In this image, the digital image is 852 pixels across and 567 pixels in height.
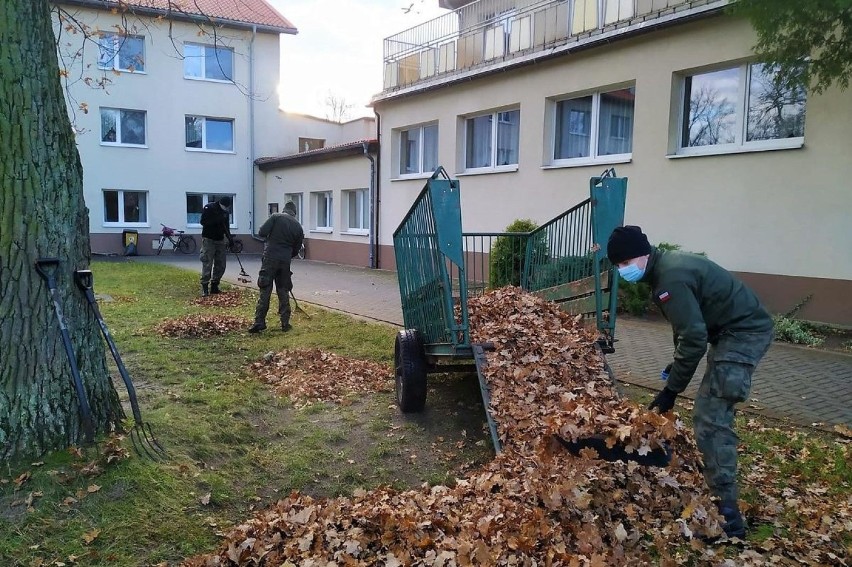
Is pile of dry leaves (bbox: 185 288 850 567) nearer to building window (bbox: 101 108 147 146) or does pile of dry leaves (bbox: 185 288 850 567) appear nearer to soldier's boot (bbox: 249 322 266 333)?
soldier's boot (bbox: 249 322 266 333)

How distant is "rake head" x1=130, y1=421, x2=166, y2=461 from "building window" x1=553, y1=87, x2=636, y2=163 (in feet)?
32.6

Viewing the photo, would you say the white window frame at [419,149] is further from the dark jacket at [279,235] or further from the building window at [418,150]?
the dark jacket at [279,235]

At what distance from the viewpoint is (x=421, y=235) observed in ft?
18.3

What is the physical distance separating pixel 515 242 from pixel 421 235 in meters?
2.53

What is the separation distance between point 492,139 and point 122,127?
16.7 meters

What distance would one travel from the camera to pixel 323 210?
2383 cm

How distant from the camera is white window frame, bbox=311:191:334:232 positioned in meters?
23.1

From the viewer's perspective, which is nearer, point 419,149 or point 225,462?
point 225,462

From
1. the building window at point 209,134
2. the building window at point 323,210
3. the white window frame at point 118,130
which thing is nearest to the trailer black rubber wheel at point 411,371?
the building window at point 323,210

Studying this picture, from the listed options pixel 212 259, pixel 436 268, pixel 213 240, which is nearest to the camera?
pixel 436 268

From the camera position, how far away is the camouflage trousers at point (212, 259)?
12.2 m

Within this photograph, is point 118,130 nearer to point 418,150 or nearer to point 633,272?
point 418,150

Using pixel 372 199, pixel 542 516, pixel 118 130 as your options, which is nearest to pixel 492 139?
pixel 372 199

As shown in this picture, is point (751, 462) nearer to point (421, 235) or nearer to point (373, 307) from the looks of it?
point (421, 235)
